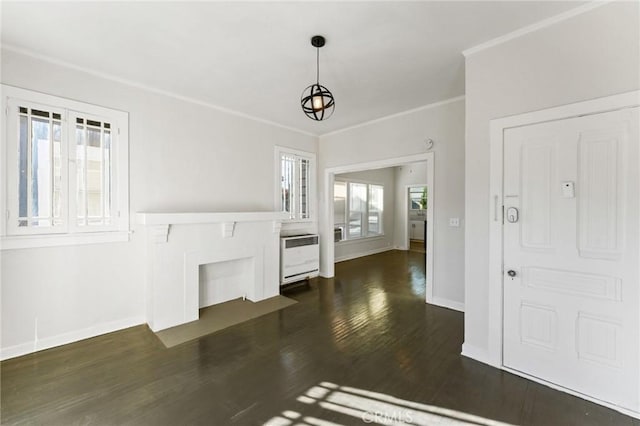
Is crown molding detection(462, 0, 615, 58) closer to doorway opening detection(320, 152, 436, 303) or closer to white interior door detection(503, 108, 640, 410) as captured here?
white interior door detection(503, 108, 640, 410)

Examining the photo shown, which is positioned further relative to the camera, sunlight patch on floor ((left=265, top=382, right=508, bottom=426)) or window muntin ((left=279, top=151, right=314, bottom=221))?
window muntin ((left=279, top=151, right=314, bottom=221))

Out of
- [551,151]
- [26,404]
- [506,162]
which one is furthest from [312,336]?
[551,151]

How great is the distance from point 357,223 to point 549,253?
5492 mm

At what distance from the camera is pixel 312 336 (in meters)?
3.01

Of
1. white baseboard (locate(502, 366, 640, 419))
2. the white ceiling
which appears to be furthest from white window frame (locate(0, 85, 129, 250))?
white baseboard (locate(502, 366, 640, 419))

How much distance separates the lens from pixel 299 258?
15.7ft

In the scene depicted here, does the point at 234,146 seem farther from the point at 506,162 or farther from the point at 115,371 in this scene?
the point at 506,162

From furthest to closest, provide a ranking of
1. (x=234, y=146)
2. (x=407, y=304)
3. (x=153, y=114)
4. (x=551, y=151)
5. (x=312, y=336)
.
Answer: (x=234, y=146)
(x=407, y=304)
(x=153, y=114)
(x=312, y=336)
(x=551, y=151)

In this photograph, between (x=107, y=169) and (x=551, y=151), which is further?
(x=107, y=169)

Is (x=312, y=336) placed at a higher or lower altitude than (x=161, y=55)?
lower

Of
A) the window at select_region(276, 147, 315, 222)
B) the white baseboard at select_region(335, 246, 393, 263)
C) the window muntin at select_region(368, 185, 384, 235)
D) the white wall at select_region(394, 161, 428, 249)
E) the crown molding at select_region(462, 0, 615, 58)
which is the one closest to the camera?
the crown molding at select_region(462, 0, 615, 58)

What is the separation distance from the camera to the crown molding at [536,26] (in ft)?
6.42

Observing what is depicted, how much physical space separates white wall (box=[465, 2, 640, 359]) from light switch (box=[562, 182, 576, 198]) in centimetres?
51

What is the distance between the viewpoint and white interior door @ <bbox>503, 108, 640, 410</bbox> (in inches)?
73.0
